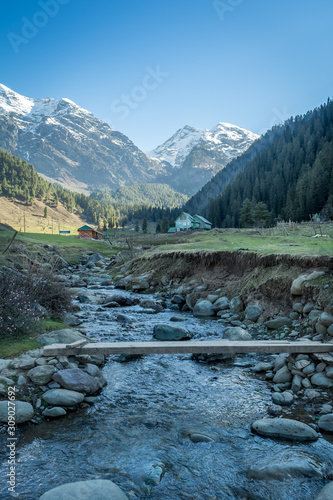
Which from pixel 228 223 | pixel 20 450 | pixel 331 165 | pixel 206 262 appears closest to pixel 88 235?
pixel 228 223

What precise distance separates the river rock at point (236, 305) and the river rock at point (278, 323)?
3.22 m

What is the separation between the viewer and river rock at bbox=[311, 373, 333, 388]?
25.3 ft

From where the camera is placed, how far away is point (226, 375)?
9.05 meters

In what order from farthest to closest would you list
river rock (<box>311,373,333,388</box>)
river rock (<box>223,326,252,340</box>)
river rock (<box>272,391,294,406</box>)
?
1. river rock (<box>223,326,252,340</box>)
2. river rock (<box>311,373,333,388</box>)
3. river rock (<box>272,391,294,406</box>)

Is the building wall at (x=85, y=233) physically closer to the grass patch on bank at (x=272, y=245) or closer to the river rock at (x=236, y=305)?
the grass patch on bank at (x=272, y=245)

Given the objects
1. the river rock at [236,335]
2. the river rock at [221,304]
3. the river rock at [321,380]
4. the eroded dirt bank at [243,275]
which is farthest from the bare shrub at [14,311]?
the eroded dirt bank at [243,275]

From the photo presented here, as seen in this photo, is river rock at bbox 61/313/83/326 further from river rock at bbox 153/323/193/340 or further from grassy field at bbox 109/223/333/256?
grassy field at bbox 109/223/333/256

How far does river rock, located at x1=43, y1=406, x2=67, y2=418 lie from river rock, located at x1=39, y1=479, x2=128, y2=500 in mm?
2437

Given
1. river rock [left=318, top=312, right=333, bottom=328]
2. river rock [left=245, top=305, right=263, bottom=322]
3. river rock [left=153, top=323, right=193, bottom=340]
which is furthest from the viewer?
river rock [left=245, top=305, right=263, bottom=322]

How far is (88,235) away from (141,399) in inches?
4014

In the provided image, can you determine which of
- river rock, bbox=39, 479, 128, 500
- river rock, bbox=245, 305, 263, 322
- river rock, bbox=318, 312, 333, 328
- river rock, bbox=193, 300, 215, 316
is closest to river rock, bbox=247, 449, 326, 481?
river rock, bbox=39, 479, 128, 500

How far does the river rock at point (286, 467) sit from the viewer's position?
5.03 metres

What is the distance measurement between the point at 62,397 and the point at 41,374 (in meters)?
0.94

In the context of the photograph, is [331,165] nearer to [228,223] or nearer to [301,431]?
[228,223]
